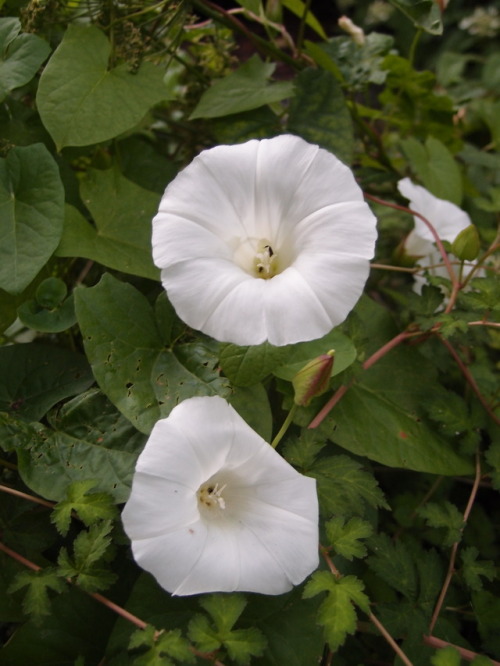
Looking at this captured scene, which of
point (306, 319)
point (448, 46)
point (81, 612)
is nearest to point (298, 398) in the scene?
point (306, 319)

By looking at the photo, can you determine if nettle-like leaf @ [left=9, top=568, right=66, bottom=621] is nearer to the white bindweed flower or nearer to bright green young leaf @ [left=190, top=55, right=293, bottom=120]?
the white bindweed flower

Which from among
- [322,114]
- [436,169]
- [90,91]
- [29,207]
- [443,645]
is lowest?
[443,645]

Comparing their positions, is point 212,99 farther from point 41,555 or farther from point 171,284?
point 41,555

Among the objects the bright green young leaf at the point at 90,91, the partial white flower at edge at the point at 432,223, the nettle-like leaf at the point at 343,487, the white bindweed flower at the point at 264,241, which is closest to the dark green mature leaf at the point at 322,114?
the partial white flower at edge at the point at 432,223

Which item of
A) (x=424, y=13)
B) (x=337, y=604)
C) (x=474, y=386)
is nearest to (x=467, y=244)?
(x=474, y=386)

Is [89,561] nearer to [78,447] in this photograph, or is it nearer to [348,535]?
[78,447]

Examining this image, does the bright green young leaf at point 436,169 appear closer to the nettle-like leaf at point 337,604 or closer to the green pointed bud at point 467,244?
the green pointed bud at point 467,244

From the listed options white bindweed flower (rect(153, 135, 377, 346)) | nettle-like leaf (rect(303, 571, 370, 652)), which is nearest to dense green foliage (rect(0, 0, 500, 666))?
nettle-like leaf (rect(303, 571, 370, 652))
